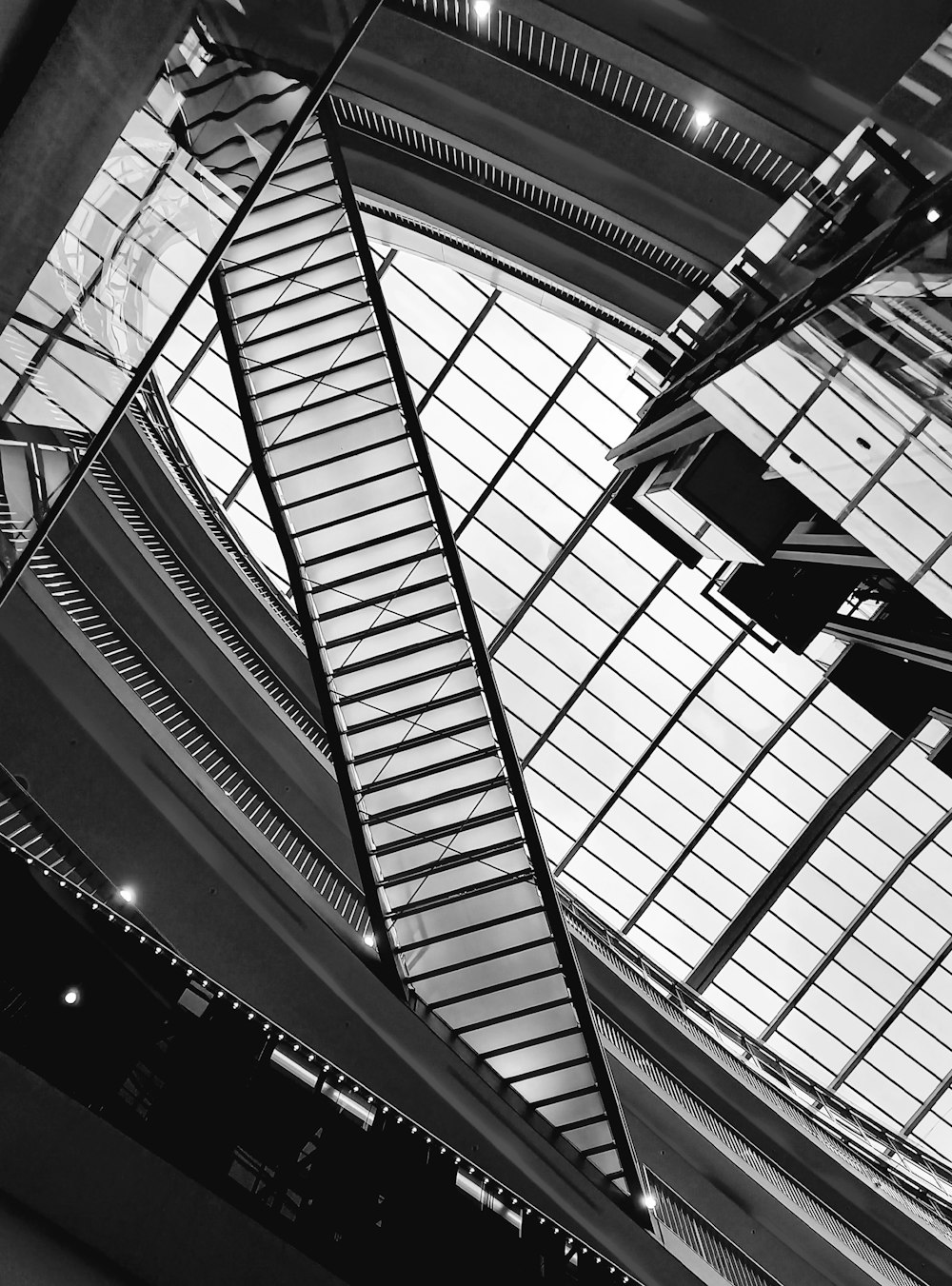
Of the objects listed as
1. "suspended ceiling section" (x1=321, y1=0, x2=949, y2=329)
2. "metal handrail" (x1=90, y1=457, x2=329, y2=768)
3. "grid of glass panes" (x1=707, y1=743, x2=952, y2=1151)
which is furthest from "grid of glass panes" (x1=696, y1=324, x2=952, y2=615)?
"grid of glass panes" (x1=707, y1=743, x2=952, y2=1151)

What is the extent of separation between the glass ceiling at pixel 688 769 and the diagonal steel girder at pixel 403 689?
35.5ft

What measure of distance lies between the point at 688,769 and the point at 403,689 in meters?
15.2

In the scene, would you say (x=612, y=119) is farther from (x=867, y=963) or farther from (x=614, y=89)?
(x=867, y=963)

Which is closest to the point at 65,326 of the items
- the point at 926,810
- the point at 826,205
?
the point at 826,205

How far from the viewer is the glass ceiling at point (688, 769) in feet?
87.7

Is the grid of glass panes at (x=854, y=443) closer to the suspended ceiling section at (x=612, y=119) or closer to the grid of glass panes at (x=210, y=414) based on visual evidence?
the suspended ceiling section at (x=612, y=119)

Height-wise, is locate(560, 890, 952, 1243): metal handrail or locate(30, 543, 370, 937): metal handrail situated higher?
locate(560, 890, 952, 1243): metal handrail

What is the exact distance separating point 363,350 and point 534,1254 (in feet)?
41.1

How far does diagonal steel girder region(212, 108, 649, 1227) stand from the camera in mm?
14461

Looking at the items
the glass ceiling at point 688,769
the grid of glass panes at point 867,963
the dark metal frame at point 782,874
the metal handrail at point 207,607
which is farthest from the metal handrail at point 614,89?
the grid of glass panes at point 867,963

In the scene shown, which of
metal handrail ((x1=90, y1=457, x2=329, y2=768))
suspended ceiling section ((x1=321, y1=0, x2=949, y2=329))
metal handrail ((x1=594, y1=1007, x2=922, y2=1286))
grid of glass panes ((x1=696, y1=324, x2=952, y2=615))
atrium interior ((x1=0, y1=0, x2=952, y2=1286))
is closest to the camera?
atrium interior ((x1=0, y1=0, x2=952, y2=1286))

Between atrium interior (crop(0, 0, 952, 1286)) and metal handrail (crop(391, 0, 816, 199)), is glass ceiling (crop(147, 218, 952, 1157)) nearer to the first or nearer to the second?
atrium interior (crop(0, 0, 952, 1286))

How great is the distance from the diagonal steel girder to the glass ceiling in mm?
10834

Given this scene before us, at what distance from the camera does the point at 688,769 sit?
91.0 feet
